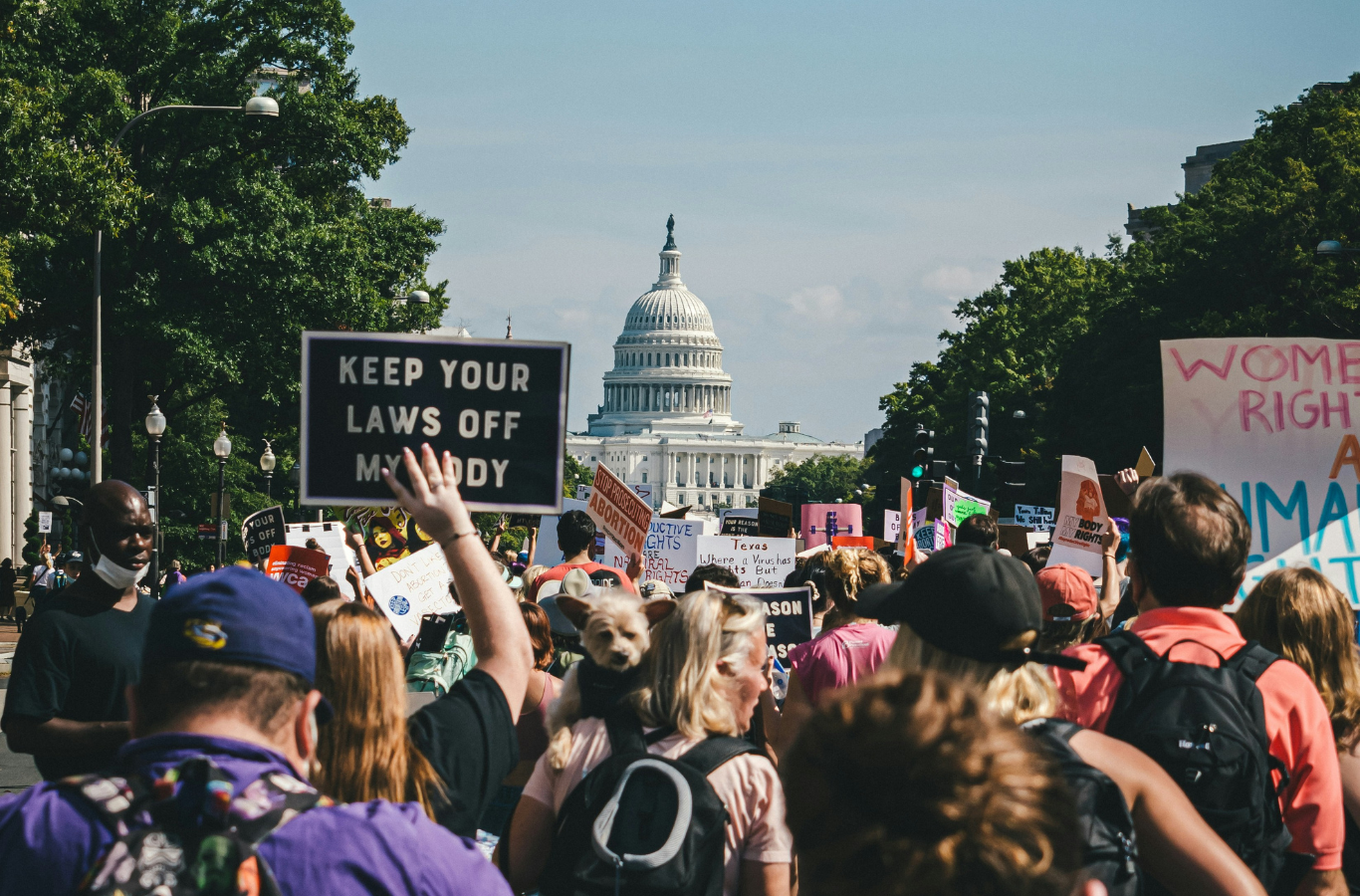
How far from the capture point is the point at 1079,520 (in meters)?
9.83

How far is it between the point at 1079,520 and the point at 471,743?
7.60m

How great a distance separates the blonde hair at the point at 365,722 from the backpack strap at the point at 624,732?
1.82ft

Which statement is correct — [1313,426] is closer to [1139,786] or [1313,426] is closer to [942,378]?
[1139,786]

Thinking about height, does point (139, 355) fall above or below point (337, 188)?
below

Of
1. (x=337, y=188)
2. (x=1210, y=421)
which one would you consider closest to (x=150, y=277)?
(x=337, y=188)

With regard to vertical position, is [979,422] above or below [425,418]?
above

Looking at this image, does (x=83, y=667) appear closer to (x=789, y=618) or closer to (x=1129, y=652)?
(x=1129, y=652)

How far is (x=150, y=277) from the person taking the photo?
2806cm

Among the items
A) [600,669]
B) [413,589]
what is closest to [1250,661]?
[600,669]

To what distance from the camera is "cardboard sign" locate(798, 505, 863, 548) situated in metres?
18.4

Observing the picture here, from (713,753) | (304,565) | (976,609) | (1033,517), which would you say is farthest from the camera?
(1033,517)

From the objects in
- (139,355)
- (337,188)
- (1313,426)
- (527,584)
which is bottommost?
(527,584)

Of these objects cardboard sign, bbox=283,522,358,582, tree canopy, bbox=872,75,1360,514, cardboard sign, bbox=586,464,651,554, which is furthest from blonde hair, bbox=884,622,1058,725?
tree canopy, bbox=872,75,1360,514

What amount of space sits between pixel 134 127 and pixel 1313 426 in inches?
1015
